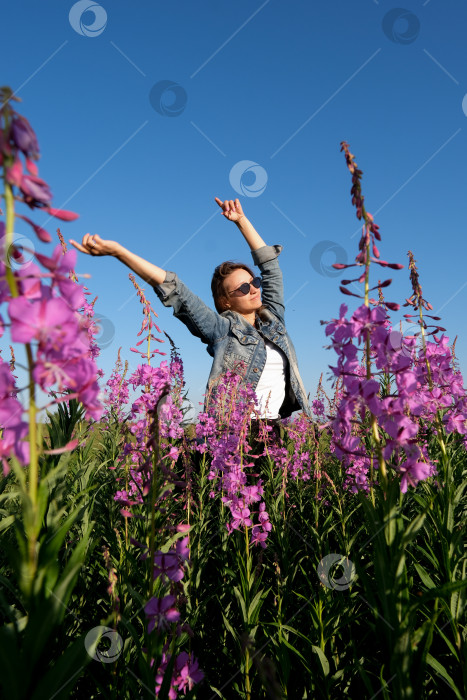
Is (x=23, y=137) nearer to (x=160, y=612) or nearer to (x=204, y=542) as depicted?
(x=160, y=612)

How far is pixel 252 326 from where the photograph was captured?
5.87 m

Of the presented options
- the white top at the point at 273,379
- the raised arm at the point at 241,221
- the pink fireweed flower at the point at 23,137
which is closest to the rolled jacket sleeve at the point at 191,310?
the white top at the point at 273,379

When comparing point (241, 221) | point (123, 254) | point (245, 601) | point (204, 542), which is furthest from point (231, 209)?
point (245, 601)

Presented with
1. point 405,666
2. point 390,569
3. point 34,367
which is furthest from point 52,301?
point 405,666

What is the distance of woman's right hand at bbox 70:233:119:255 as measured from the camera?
3020 mm

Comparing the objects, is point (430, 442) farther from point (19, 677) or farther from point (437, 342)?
point (19, 677)

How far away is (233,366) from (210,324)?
1.98 ft

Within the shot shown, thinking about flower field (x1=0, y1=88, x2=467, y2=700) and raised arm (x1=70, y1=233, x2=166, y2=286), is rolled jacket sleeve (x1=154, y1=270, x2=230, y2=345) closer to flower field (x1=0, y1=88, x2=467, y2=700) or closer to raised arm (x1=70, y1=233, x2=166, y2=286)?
raised arm (x1=70, y1=233, x2=166, y2=286)

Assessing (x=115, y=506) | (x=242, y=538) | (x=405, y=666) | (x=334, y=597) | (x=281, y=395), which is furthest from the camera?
(x=281, y=395)

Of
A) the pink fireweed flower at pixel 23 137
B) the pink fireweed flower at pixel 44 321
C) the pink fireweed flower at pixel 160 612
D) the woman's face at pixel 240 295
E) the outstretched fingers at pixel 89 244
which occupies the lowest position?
the pink fireweed flower at pixel 160 612

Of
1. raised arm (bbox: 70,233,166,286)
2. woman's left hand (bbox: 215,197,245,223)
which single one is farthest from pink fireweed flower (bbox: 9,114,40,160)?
woman's left hand (bbox: 215,197,245,223)

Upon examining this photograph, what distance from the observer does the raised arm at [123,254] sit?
3.04 metres

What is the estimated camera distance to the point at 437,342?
2.90 m

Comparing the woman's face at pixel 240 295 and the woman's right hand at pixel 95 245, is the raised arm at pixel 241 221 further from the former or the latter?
the woman's right hand at pixel 95 245
